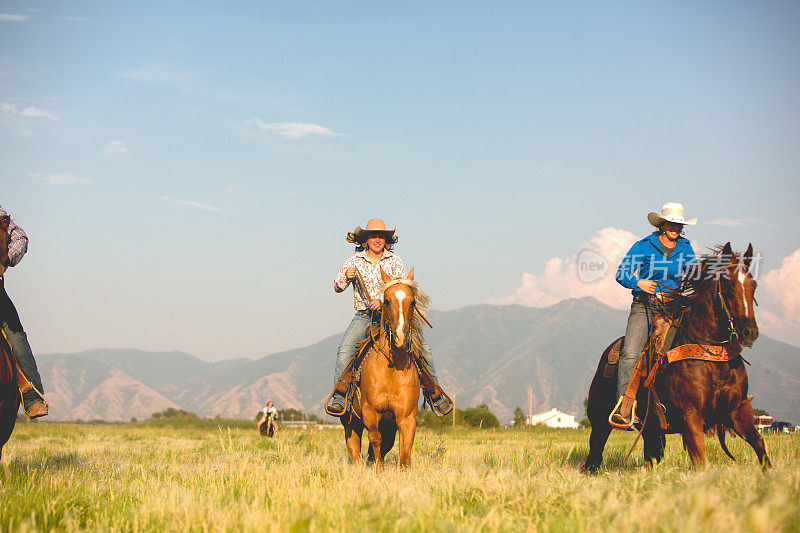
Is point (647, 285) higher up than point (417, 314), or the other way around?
point (647, 285)

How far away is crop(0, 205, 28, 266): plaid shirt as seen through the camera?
319 inches

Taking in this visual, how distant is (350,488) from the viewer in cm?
614

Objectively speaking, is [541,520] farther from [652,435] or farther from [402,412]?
[652,435]

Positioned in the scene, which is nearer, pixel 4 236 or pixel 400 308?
pixel 4 236

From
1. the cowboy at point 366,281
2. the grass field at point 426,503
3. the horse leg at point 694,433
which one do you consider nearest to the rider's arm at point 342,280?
the cowboy at point 366,281

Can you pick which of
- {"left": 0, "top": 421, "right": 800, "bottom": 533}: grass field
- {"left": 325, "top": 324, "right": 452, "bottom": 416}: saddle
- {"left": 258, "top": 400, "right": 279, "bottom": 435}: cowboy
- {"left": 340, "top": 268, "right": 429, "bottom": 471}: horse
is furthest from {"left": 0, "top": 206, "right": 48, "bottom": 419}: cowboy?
{"left": 258, "top": 400, "right": 279, "bottom": 435}: cowboy

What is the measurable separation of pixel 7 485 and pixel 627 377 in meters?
6.98

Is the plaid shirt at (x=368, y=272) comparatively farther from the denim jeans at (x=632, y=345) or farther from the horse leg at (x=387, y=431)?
the denim jeans at (x=632, y=345)

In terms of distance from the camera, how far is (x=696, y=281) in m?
8.45

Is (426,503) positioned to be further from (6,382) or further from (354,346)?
(6,382)

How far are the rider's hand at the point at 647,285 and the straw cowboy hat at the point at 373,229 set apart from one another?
3623 mm

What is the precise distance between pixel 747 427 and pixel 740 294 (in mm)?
1471

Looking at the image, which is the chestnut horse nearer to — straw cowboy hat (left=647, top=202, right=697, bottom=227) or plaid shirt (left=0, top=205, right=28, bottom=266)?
plaid shirt (left=0, top=205, right=28, bottom=266)

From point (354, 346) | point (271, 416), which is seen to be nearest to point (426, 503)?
point (354, 346)
